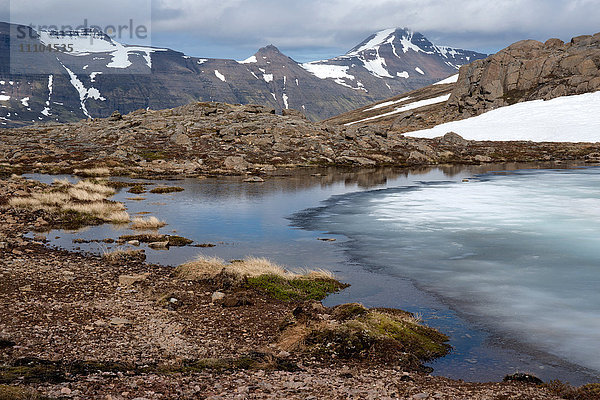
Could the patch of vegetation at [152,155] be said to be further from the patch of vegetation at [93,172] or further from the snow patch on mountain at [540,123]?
the snow patch on mountain at [540,123]

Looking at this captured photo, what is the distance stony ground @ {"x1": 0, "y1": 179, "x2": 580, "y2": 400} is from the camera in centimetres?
984

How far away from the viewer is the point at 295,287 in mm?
18031

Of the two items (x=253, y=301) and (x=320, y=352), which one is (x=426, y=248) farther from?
(x=320, y=352)

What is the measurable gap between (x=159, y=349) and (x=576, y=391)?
966 cm

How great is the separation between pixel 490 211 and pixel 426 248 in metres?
13.8

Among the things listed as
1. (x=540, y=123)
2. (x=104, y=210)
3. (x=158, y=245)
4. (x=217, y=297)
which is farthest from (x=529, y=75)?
(x=217, y=297)

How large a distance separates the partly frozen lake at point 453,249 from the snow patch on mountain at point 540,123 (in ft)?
217

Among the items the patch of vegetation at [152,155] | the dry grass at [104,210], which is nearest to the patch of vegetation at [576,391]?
the dry grass at [104,210]

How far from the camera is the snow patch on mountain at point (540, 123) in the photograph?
4355 inches

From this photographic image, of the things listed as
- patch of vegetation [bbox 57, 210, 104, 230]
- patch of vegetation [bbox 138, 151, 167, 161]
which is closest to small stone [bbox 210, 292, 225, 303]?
patch of vegetation [bbox 57, 210, 104, 230]

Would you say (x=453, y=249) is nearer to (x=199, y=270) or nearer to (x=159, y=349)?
(x=199, y=270)

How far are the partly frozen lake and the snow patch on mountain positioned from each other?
66.1m

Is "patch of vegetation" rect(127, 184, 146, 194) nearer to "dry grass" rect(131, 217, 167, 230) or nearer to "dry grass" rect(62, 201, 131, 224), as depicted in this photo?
"dry grass" rect(62, 201, 131, 224)

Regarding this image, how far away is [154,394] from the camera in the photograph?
939 cm
